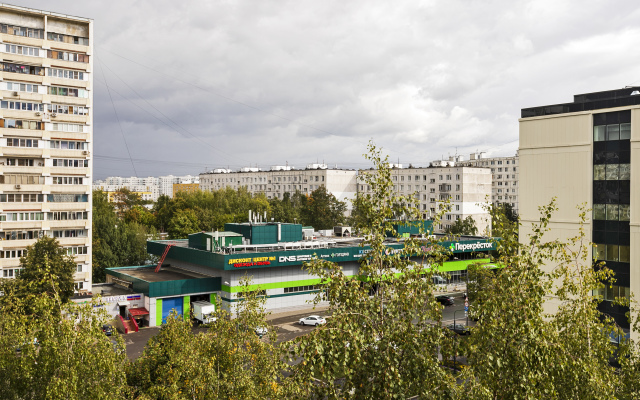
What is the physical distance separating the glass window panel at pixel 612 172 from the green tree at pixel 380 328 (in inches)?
871

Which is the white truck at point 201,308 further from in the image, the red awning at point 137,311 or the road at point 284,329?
the red awning at point 137,311

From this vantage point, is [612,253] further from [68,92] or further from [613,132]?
[68,92]

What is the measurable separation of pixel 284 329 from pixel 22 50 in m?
32.3

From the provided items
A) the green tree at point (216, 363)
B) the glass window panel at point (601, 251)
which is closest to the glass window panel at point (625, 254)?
the glass window panel at point (601, 251)

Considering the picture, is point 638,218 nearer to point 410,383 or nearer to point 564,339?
point 564,339

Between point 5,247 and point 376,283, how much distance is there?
4203cm

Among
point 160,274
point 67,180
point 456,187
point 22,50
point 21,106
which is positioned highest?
point 22,50

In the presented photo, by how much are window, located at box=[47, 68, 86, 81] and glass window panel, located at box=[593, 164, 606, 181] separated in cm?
4128

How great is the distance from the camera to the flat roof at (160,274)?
42484 millimetres

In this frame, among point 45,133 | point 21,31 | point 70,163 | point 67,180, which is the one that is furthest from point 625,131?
point 21,31

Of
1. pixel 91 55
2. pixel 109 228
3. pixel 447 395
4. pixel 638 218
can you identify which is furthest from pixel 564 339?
pixel 109 228

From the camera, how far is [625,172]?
84.0 feet

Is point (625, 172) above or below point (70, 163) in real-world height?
below

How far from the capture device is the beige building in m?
25.4
